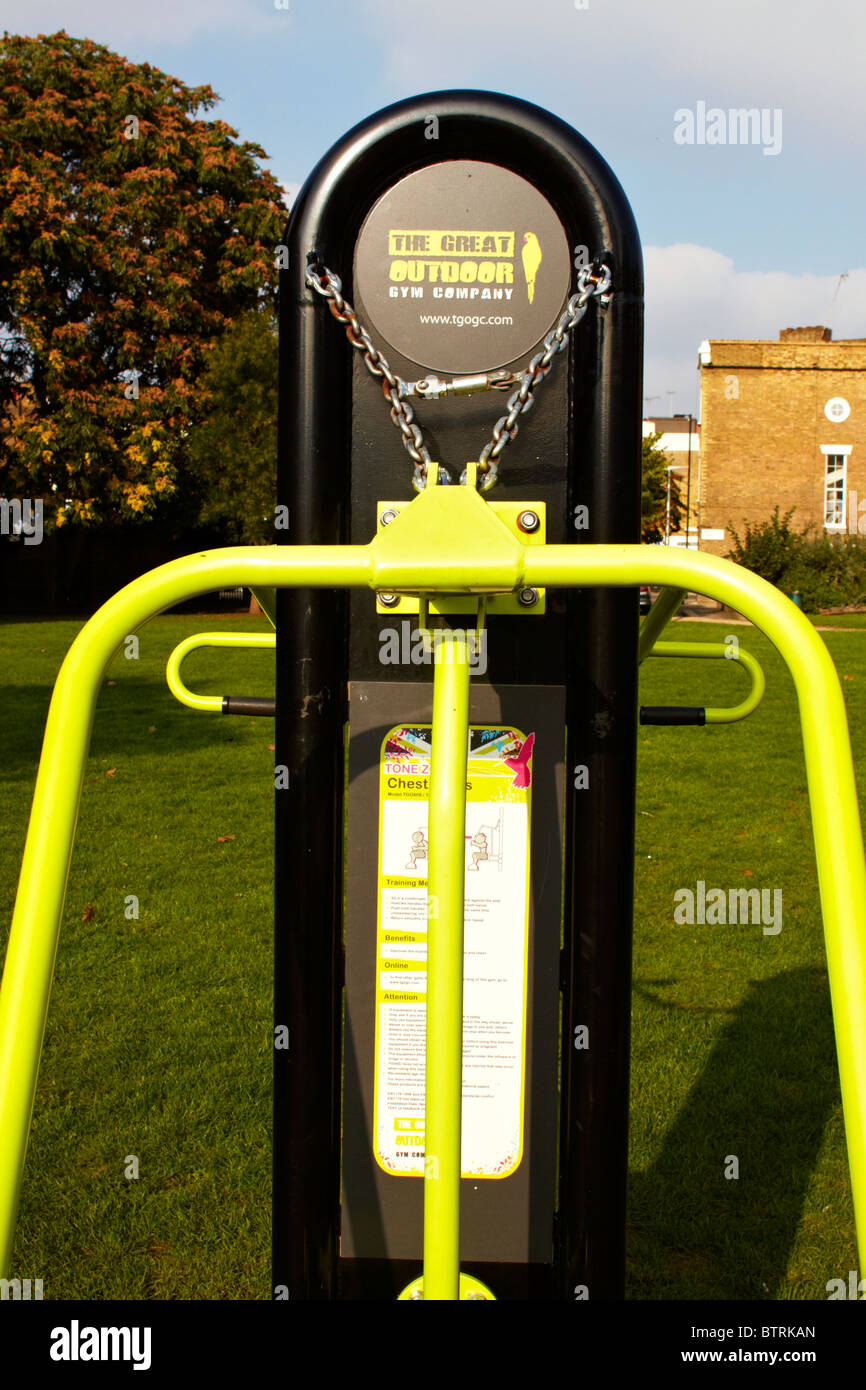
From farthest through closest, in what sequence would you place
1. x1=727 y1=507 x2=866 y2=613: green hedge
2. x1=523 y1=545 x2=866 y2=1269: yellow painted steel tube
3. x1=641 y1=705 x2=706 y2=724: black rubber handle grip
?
x1=727 y1=507 x2=866 y2=613: green hedge < x1=641 y1=705 x2=706 y2=724: black rubber handle grip < x1=523 y1=545 x2=866 y2=1269: yellow painted steel tube

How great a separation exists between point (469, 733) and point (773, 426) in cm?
3275

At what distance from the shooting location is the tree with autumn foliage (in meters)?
23.2

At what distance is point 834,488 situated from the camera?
107 feet

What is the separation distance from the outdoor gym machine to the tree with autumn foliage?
2250cm

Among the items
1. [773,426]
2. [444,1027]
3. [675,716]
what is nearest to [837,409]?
[773,426]

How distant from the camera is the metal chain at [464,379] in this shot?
1.54 m

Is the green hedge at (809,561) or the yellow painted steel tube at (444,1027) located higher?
Result: the green hedge at (809,561)

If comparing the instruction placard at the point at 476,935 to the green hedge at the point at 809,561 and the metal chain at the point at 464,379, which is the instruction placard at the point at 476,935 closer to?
the metal chain at the point at 464,379

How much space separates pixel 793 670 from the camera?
1102 mm

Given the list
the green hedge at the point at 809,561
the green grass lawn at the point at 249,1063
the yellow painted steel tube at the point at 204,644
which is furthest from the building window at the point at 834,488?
the yellow painted steel tube at the point at 204,644

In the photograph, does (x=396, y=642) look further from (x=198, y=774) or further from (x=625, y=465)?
(x=198, y=774)

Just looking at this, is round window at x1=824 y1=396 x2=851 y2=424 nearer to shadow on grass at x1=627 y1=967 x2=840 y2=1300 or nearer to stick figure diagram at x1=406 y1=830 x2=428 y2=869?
shadow on grass at x1=627 y1=967 x2=840 y2=1300

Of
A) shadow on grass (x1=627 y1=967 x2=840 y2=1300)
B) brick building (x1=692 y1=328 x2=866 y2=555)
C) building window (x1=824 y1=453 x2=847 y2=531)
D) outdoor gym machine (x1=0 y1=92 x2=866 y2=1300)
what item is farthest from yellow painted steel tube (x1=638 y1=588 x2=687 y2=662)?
building window (x1=824 y1=453 x2=847 y2=531)

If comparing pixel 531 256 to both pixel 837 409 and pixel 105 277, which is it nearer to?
pixel 105 277
